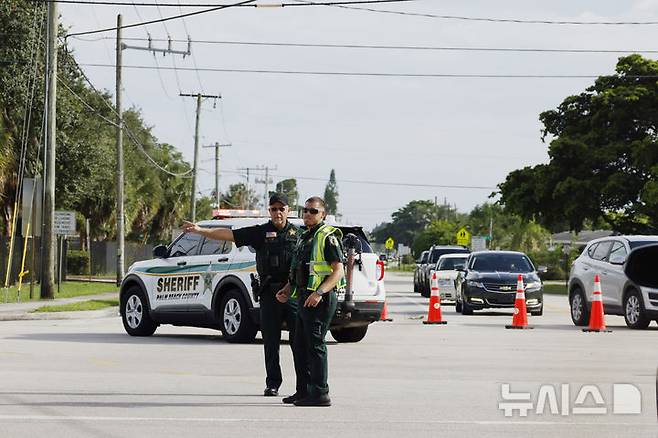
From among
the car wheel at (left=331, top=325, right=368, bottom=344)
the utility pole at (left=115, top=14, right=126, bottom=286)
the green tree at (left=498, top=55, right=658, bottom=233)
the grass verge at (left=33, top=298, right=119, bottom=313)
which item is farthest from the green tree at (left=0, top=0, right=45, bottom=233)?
the car wheel at (left=331, top=325, right=368, bottom=344)

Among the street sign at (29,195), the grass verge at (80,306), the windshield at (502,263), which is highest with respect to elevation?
the street sign at (29,195)

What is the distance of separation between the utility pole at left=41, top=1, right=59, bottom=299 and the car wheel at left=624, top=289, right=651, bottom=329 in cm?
1465

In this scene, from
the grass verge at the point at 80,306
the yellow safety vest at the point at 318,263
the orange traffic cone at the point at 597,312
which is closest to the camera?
the yellow safety vest at the point at 318,263

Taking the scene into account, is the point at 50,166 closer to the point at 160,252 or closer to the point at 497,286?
the point at 497,286

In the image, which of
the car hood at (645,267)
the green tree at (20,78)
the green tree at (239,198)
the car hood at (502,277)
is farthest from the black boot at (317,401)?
the green tree at (239,198)

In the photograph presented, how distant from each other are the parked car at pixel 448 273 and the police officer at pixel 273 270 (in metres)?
25.2

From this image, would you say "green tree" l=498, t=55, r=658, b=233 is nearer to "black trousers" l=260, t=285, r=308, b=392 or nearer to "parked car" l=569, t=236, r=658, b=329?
"parked car" l=569, t=236, r=658, b=329

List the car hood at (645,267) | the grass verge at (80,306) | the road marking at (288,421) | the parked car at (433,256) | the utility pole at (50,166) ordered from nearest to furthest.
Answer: the car hood at (645,267), the road marking at (288,421), the grass verge at (80,306), the utility pole at (50,166), the parked car at (433,256)

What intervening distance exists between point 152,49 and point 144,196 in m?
20.9

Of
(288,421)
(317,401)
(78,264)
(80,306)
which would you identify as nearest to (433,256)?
(80,306)

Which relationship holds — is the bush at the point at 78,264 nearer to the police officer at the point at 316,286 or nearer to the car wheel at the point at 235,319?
the car wheel at the point at 235,319

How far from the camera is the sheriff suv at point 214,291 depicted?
63.9 feet

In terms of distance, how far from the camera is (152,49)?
184 ft

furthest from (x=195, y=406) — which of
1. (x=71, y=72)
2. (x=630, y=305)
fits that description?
(x=71, y=72)
